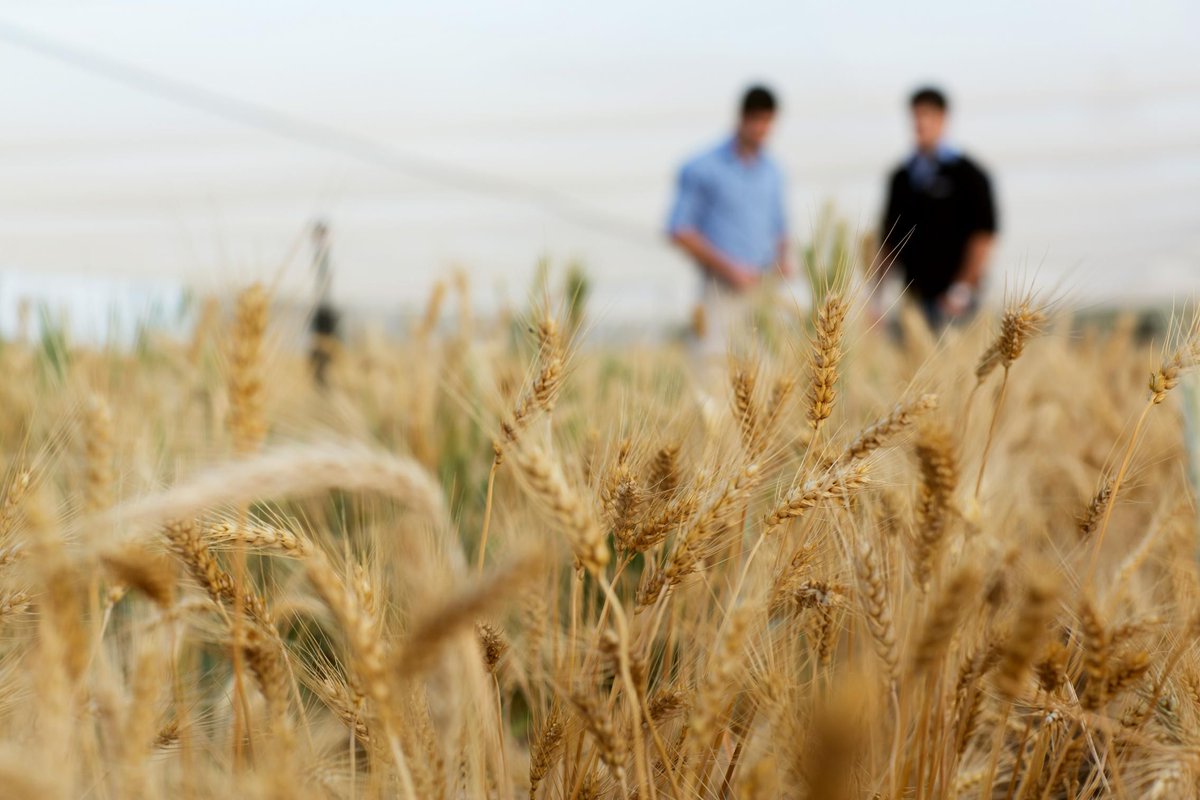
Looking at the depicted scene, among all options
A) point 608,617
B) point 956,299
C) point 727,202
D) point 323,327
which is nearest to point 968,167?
point 956,299

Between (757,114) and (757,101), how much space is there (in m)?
0.08

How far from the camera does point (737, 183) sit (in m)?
4.75

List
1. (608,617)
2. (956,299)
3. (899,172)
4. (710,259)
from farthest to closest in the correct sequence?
(899,172)
(956,299)
(710,259)
(608,617)

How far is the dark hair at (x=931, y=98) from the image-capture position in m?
4.89

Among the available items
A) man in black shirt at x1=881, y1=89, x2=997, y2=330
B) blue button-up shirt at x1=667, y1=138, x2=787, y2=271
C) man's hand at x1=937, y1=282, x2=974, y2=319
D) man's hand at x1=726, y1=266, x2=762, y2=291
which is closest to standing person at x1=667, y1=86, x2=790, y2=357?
blue button-up shirt at x1=667, y1=138, x2=787, y2=271

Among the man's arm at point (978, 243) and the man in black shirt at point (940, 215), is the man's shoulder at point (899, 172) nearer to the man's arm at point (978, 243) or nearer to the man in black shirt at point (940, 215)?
the man in black shirt at point (940, 215)

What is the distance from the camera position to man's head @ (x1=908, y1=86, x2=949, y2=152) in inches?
193

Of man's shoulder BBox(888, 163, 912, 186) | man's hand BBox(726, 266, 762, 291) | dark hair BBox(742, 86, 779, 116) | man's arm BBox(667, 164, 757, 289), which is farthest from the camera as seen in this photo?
man's shoulder BBox(888, 163, 912, 186)

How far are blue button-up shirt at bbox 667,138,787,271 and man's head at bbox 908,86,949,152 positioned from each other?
838mm

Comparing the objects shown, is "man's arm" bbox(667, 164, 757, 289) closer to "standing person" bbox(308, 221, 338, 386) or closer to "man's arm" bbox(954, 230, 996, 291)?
"man's arm" bbox(954, 230, 996, 291)

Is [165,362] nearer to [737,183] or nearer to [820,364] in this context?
[820,364]

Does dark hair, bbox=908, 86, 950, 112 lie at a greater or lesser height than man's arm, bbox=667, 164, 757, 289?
greater

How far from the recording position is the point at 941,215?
4965mm

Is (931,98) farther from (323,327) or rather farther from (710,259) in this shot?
(323,327)
